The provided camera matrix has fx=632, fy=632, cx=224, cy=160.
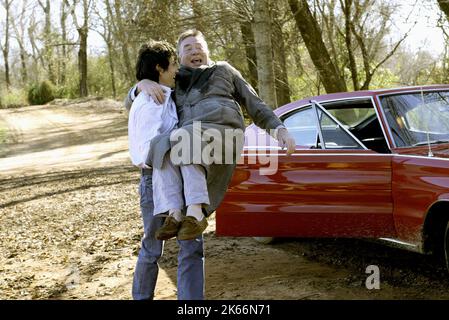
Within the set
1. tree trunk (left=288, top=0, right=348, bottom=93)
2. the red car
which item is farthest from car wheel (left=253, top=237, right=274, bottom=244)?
tree trunk (left=288, top=0, right=348, bottom=93)

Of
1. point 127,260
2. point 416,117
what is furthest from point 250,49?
point 416,117

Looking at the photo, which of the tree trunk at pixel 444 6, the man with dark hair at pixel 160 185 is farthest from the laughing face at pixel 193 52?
the tree trunk at pixel 444 6

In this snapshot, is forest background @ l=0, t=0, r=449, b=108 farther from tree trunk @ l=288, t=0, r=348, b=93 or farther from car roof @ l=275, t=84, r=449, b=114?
car roof @ l=275, t=84, r=449, b=114

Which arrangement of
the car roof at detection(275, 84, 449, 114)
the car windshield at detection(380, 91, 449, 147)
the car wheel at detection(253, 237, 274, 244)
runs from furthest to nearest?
the car wheel at detection(253, 237, 274, 244) < the car roof at detection(275, 84, 449, 114) < the car windshield at detection(380, 91, 449, 147)

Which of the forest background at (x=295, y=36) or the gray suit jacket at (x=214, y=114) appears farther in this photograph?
the forest background at (x=295, y=36)

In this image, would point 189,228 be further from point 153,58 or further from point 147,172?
point 153,58

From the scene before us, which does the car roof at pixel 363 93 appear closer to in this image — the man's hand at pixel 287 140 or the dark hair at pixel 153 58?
the man's hand at pixel 287 140

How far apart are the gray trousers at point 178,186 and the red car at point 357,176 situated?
1414 mm

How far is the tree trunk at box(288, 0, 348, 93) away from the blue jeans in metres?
10.4

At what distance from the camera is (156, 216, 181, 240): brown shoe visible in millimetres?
3430

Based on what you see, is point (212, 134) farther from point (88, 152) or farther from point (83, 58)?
point (83, 58)

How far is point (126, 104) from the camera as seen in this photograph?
403cm

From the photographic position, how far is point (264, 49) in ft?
32.0

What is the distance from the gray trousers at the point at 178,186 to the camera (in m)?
3.40
